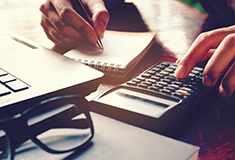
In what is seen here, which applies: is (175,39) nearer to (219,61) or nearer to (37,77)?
(219,61)

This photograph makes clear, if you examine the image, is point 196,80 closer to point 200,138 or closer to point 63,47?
point 200,138

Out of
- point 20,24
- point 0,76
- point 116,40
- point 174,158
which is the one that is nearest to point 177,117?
point 174,158

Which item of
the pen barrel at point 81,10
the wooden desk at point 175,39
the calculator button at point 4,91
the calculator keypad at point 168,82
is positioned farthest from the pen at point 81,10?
the calculator button at point 4,91

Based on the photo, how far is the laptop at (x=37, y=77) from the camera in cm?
45

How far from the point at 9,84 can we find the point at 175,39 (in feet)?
1.65

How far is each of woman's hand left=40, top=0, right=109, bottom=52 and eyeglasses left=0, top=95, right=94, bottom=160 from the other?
0.37 metres

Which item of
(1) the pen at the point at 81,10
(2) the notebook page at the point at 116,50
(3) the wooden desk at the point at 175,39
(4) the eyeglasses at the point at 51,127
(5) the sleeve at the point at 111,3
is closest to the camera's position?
(4) the eyeglasses at the point at 51,127

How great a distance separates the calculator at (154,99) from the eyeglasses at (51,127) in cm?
7

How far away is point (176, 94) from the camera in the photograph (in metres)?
0.52

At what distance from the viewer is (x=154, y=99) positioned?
1.67 feet

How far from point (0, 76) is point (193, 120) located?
0.27m

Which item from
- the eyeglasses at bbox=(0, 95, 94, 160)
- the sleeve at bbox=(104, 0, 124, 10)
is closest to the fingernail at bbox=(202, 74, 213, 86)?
the eyeglasses at bbox=(0, 95, 94, 160)

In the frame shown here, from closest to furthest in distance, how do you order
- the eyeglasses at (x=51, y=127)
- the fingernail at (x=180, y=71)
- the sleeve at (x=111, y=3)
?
the eyeglasses at (x=51, y=127)
the fingernail at (x=180, y=71)
the sleeve at (x=111, y=3)

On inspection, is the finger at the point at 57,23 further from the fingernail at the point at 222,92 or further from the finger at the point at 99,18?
the fingernail at the point at 222,92
